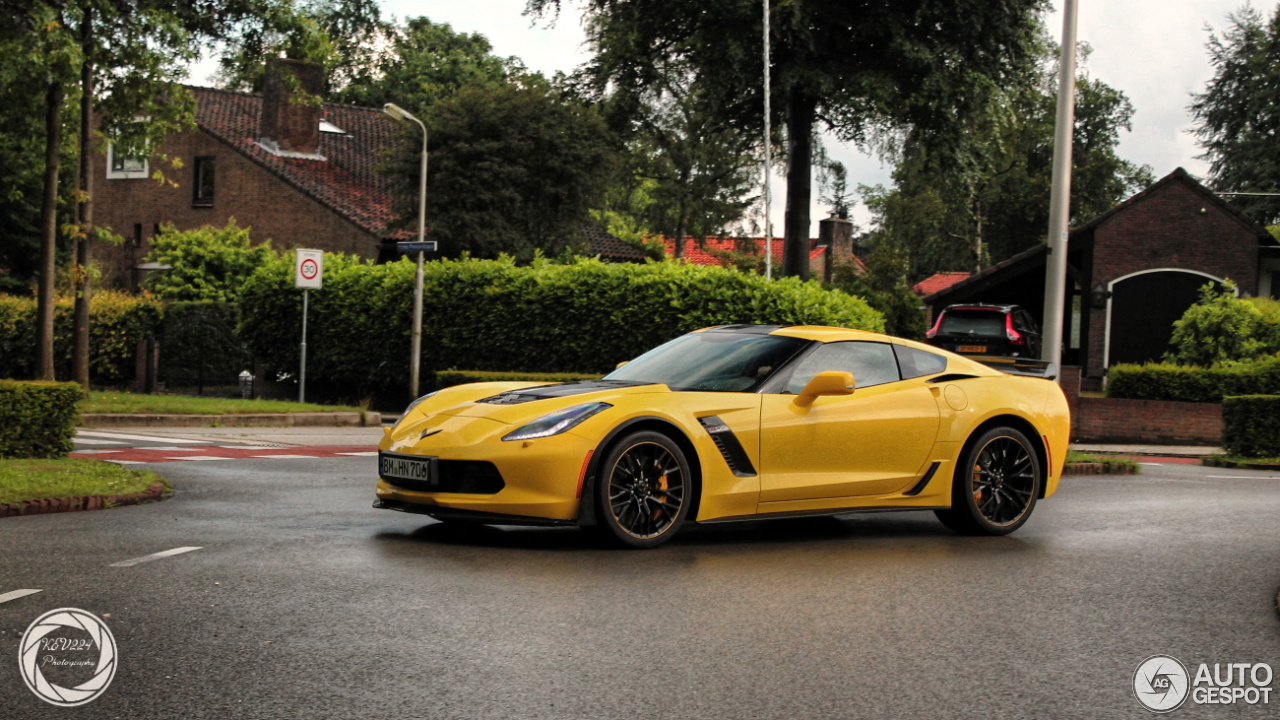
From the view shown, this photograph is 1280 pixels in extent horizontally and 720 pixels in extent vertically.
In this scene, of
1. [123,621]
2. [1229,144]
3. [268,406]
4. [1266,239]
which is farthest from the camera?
[1229,144]

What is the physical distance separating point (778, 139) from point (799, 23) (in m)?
7.74

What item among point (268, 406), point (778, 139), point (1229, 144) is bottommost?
point (268, 406)

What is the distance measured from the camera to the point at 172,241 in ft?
133

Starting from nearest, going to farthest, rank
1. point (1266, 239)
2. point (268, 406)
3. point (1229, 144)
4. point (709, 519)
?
point (709, 519) < point (268, 406) < point (1266, 239) < point (1229, 144)

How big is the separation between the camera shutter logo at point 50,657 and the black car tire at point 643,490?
304cm

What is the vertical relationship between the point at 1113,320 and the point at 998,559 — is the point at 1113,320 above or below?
above

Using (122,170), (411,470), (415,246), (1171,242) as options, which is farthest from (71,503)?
(122,170)

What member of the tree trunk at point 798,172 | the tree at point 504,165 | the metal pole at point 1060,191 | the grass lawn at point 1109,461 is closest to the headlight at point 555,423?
the metal pole at point 1060,191

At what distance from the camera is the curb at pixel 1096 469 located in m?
16.0

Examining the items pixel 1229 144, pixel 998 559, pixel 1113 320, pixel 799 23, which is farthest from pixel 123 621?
pixel 1229 144

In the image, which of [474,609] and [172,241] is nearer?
[474,609]

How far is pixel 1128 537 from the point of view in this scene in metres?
9.52

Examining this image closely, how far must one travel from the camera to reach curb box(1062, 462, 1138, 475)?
16.0 m

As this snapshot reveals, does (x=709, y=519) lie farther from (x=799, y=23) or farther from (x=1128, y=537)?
(x=799, y=23)
